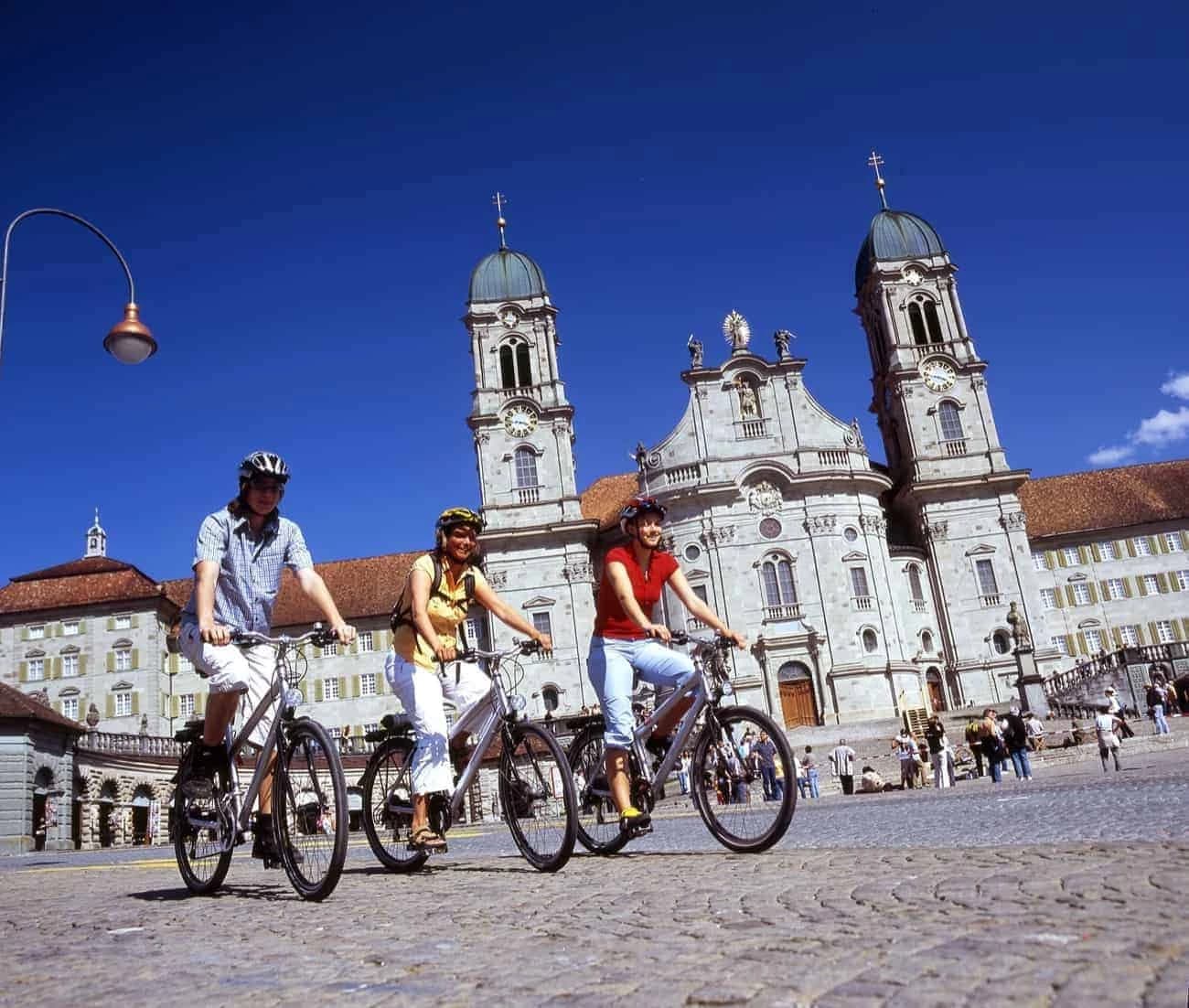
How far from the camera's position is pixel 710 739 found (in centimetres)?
652

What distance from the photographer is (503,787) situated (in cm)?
643

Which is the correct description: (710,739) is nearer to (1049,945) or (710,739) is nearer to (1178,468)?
(1049,945)

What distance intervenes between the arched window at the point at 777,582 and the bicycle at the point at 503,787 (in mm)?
40012

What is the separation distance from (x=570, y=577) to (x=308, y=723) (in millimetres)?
43293

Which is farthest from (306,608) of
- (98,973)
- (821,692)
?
(98,973)

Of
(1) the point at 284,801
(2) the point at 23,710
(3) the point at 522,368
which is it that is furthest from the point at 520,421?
(1) the point at 284,801

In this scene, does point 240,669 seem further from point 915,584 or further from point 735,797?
point 915,584

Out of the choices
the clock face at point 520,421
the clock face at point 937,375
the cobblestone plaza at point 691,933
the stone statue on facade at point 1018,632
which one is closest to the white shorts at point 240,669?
the cobblestone plaza at point 691,933

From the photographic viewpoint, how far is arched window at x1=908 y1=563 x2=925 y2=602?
156ft

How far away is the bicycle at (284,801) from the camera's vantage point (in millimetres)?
5171

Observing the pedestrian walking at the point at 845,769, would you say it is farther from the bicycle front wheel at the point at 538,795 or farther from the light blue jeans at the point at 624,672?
the bicycle front wheel at the point at 538,795

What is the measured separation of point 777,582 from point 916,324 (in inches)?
684

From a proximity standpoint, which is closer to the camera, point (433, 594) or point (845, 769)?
point (433, 594)

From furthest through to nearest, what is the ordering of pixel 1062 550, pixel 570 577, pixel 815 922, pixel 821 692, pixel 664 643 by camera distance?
pixel 1062 550
pixel 570 577
pixel 821 692
pixel 664 643
pixel 815 922
